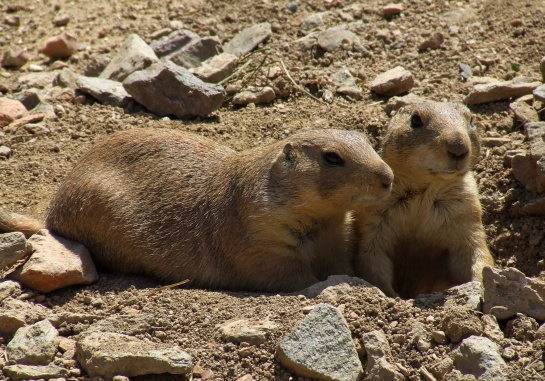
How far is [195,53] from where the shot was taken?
34.6 feet

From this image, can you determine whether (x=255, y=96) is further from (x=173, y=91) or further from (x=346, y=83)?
(x=346, y=83)

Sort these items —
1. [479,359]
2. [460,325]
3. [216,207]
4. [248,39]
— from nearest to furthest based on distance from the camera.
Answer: [479,359]
[460,325]
[216,207]
[248,39]

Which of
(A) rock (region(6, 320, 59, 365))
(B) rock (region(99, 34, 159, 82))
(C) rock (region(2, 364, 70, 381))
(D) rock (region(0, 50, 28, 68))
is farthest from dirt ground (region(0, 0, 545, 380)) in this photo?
(C) rock (region(2, 364, 70, 381))

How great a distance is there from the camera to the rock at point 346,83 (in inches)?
385

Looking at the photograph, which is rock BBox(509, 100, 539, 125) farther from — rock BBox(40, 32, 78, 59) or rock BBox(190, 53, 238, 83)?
rock BBox(40, 32, 78, 59)

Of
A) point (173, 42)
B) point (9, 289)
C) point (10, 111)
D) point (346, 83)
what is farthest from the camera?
point (173, 42)

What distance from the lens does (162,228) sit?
775 cm

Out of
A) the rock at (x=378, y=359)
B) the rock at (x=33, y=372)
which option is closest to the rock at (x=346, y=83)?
the rock at (x=378, y=359)

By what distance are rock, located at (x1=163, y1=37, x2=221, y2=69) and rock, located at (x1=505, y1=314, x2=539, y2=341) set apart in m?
6.03

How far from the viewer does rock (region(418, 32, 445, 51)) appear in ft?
33.6

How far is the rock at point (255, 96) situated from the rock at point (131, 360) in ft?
15.8

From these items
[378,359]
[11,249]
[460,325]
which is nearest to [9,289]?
[11,249]

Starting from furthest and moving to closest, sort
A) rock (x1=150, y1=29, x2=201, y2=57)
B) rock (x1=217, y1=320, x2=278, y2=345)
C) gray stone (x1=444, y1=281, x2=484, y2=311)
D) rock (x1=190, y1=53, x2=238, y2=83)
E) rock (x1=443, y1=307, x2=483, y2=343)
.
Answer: rock (x1=150, y1=29, x2=201, y2=57) → rock (x1=190, y1=53, x2=238, y2=83) → gray stone (x1=444, y1=281, x2=484, y2=311) → rock (x1=217, y1=320, x2=278, y2=345) → rock (x1=443, y1=307, x2=483, y2=343)

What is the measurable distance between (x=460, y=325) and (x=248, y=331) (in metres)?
1.53
